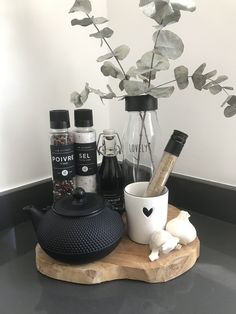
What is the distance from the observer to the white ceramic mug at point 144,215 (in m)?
0.58

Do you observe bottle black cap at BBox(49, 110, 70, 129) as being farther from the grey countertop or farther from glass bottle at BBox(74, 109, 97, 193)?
the grey countertop

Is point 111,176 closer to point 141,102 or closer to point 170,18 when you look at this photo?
point 141,102

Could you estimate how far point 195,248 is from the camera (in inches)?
22.7

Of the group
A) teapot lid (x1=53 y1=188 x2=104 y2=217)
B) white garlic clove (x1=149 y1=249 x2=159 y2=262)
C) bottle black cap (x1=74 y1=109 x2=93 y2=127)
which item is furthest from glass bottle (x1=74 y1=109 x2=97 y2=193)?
white garlic clove (x1=149 y1=249 x2=159 y2=262)

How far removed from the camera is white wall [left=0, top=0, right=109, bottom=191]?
689mm

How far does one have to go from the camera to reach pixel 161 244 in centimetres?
55

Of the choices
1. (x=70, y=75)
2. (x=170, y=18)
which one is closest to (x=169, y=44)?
(x=170, y=18)

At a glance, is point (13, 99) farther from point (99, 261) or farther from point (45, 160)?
point (99, 261)

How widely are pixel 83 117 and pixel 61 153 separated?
0.29ft

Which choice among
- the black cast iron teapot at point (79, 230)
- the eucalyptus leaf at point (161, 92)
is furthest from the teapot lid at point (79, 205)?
the eucalyptus leaf at point (161, 92)

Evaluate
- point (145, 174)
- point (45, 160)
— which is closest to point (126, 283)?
point (145, 174)

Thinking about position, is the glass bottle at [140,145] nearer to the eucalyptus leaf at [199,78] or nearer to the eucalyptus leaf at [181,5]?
the eucalyptus leaf at [199,78]

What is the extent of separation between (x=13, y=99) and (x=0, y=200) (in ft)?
0.74

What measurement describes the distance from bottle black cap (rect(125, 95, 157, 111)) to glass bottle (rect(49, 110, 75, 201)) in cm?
14
